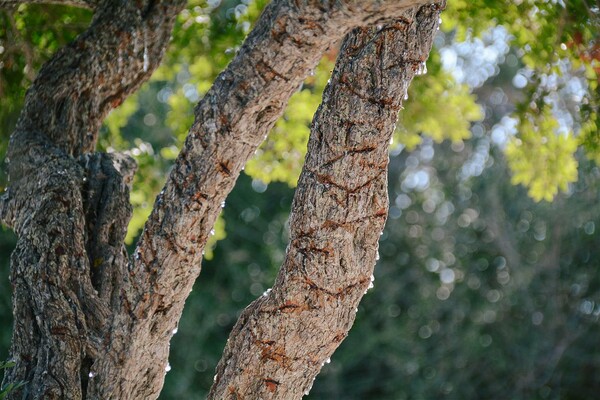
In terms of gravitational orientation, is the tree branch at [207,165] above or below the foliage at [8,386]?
above

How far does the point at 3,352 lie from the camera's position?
1087 cm

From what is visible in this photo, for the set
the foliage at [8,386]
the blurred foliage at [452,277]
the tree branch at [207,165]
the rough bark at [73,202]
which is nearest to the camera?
the tree branch at [207,165]

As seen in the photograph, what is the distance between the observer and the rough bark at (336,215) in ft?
8.35

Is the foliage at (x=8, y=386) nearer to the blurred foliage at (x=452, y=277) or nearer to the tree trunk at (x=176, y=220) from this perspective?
the tree trunk at (x=176, y=220)

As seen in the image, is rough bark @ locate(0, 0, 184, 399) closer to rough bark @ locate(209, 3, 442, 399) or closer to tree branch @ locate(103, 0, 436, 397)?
tree branch @ locate(103, 0, 436, 397)

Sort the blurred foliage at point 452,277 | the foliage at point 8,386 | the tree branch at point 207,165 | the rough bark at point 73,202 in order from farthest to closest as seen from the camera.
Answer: the blurred foliage at point 452,277, the rough bark at point 73,202, the foliage at point 8,386, the tree branch at point 207,165

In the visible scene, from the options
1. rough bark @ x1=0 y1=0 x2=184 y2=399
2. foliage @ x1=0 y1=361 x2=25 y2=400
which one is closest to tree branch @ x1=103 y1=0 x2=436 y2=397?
rough bark @ x1=0 y1=0 x2=184 y2=399

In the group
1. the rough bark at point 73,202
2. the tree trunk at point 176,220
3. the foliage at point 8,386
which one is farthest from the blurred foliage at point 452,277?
the foliage at point 8,386

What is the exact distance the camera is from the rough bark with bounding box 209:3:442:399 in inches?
100

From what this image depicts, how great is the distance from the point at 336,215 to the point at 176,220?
1.55ft

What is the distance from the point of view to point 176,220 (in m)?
Answer: 2.66

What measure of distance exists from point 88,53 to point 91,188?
658 millimetres

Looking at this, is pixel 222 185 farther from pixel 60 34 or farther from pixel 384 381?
pixel 384 381

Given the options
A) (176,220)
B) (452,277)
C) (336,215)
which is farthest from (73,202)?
(452,277)
